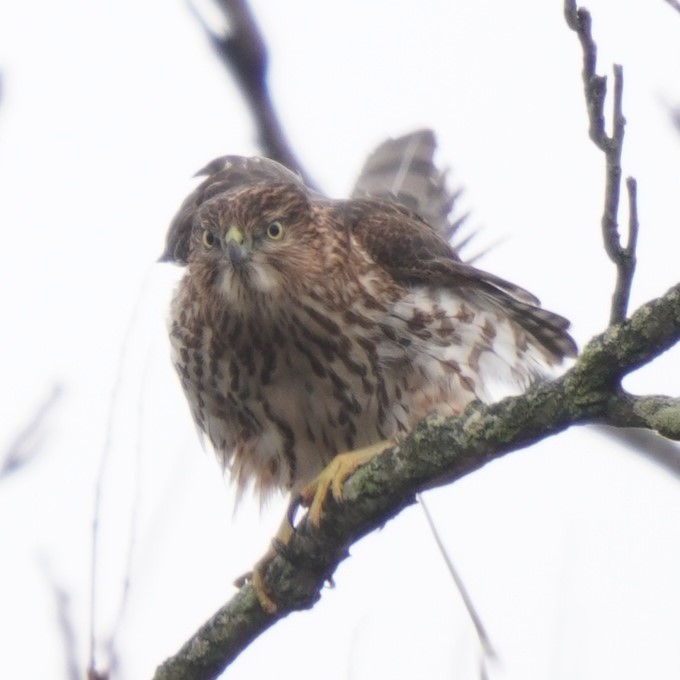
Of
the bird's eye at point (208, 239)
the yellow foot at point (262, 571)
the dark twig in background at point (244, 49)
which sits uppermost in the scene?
the bird's eye at point (208, 239)

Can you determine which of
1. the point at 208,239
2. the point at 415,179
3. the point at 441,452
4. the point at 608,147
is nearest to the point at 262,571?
the point at 441,452

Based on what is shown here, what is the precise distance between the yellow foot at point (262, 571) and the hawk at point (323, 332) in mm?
483

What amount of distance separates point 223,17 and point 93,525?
1.68 m

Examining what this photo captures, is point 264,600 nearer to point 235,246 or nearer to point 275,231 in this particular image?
point 235,246

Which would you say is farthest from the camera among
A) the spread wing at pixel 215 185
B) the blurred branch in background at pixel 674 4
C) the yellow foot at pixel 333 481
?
the spread wing at pixel 215 185

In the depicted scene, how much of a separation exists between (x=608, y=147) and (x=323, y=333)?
241 cm

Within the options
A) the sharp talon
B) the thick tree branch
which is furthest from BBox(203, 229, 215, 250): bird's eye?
the sharp talon

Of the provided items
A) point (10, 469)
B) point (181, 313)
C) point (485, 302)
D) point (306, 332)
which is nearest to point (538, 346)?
point (485, 302)

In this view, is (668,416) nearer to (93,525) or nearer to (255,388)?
(93,525)

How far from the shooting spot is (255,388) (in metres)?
5.04

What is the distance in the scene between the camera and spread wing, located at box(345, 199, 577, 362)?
515 cm

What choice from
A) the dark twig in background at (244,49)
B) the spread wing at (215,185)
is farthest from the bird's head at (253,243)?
the dark twig in background at (244,49)

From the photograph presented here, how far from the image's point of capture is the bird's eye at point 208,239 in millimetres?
5160

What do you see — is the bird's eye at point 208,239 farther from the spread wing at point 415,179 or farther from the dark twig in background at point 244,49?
the spread wing at point 415,179
